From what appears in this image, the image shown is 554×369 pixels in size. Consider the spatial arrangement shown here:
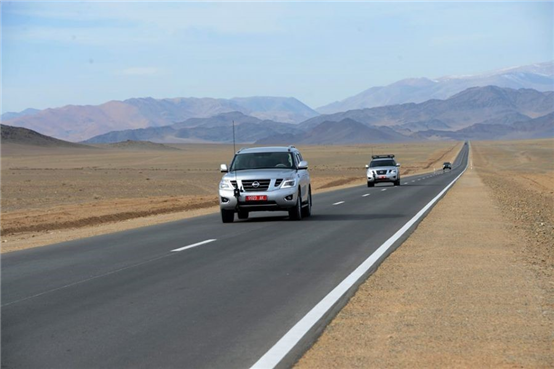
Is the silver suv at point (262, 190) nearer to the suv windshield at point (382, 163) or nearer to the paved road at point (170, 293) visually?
the paved road at point (170, 293)

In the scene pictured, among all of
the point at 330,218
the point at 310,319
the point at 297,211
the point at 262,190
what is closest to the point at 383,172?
the point at 330,218

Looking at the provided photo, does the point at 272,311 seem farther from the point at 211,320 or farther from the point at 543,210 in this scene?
the point at 543,210

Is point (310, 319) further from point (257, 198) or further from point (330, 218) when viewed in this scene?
point (330, 218)

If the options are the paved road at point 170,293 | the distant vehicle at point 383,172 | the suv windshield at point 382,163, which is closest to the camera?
the paved road at point 170,293

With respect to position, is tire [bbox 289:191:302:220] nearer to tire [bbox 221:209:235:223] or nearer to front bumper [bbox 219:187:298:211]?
A: front bumper [bbox 219:187:298:211]

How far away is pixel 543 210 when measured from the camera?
30938 mm

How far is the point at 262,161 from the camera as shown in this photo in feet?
78.2

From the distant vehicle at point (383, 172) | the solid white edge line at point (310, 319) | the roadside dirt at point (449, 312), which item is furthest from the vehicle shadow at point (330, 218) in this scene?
the distant vehicle at point (383, 172)

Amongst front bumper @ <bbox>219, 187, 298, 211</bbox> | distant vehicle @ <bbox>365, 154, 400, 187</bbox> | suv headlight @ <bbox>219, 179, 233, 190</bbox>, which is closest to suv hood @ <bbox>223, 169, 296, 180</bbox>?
suv headlight @ <bbox>219, 179, 233, 190</bbox>

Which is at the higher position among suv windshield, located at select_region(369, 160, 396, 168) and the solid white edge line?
the solid white edge line

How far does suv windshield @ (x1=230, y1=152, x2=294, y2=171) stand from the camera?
23.7 meters

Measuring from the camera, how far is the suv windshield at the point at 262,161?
2370 cm

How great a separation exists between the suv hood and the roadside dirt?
19.9 feet

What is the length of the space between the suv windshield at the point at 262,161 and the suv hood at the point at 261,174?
489 mm
